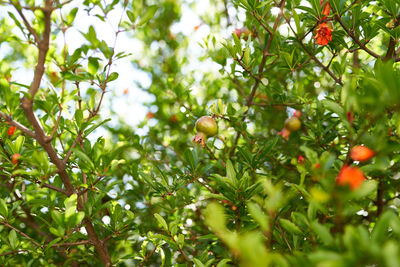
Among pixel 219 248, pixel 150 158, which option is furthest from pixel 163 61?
pixel 219 248

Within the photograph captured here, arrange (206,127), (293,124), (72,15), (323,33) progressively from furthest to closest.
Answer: (293,124), (206,127), (323,33), (72,15)

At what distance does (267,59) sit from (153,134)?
97 centimetres

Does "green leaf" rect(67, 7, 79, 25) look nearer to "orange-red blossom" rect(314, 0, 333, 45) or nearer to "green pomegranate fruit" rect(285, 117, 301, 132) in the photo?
"orange-red blossom" rect(314, 0, 333, 45)

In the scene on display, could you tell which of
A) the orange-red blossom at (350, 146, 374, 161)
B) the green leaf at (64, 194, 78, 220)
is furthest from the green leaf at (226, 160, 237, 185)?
the green leaf at (64, 194, 78, 220)

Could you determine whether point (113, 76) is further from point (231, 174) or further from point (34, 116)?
point (231, 174)

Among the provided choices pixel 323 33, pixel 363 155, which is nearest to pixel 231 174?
pixel 363 155

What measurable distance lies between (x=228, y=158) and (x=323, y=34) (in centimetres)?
64

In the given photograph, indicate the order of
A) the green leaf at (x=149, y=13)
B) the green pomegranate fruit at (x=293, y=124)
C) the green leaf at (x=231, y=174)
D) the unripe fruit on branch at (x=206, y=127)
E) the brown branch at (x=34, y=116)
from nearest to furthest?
the brown branch at (x=34, y=116), the green leaf at (x=231, y=174), the green leaf at (x=149, y=13), the unripe fruit on branch at (x=206, y=127), the green pomegranate fruit at (x=293, y=124)

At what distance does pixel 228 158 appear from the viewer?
1359 mm

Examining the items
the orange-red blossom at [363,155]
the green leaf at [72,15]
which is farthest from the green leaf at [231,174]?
the green leaf at [72,15]

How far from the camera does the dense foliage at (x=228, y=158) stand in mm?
589

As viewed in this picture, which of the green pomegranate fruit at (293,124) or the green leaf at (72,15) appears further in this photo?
the green pomegranate fruit at (293,124)

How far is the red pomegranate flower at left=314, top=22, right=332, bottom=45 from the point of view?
1.14 meters

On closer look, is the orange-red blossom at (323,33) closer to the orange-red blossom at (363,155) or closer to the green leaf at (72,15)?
the orange-red blossom at (363,155)
